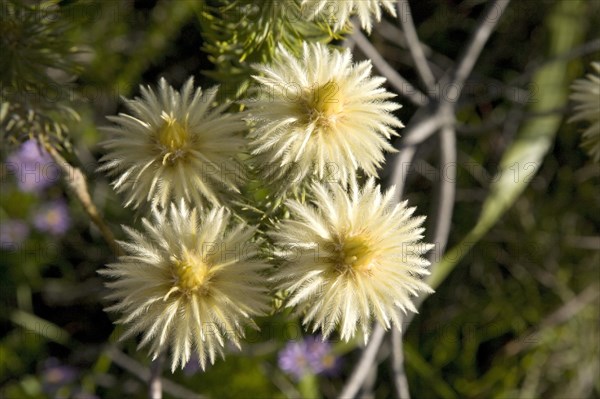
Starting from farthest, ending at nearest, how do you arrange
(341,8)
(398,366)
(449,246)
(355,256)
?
(449,246)
(398,366)
(341,8)
(355,256)

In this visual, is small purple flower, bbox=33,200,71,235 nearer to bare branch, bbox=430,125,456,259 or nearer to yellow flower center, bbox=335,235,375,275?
bare branch, bbox=430,125,456,259

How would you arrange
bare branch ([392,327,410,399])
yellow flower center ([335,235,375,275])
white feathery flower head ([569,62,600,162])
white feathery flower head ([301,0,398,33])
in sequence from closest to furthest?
1. yellow flower center ([335,235,375,275])
2. white feathery flower head ([301,0,398,33])
3. white feathery flower head ([569,62,600,162])
4. bare branch ([392,327,410,399])

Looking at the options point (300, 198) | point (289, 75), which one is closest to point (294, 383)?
point (300, 198)

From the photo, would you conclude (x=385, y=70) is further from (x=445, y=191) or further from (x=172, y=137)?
(x=172, y=137)

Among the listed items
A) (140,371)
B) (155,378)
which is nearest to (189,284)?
(155,378)

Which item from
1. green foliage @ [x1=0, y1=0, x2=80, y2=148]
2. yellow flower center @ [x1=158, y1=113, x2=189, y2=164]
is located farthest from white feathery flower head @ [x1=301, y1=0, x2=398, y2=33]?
green foliage @ [x1=0, y1=0, x2=80, y2=148]

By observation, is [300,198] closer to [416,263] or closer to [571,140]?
[416,263]
